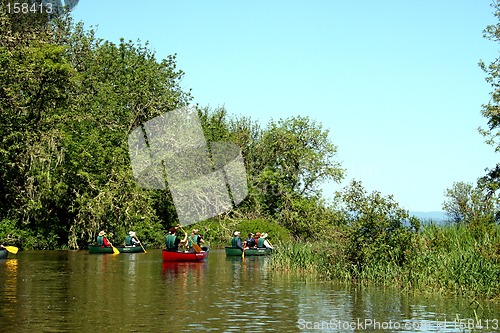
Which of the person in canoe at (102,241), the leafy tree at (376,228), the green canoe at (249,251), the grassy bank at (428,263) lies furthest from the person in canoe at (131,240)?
the leafy tree at (376,228)

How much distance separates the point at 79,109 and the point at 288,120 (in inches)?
661

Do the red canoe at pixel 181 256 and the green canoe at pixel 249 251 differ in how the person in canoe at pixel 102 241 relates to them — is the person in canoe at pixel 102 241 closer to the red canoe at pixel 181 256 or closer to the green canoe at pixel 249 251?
the green canoe at pixel 249 251

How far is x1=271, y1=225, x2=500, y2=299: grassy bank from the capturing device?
20109 mm

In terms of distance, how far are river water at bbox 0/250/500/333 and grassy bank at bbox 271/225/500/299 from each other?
677 millimetres

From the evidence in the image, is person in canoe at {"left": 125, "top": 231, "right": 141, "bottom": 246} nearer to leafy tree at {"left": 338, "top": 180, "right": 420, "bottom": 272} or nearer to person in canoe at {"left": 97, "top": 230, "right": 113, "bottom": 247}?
person in canoe at {"left": 97, "top": 230, "right": 113, "bottom": 247}

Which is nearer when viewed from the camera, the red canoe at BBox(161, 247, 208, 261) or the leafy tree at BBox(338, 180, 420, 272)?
the leafy tree at BBox(338, 180, 420, 272)

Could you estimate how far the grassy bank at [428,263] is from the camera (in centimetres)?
2011

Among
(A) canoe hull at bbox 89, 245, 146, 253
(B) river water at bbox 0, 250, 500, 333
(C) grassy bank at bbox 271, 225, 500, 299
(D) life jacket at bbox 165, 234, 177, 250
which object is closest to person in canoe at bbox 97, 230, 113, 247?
(A) canoe hull at bbox 89, 245, 146, 253

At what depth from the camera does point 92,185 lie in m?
45.5

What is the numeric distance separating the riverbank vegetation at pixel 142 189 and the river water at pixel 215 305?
1.18 meters

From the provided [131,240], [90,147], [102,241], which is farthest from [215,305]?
[90,147]

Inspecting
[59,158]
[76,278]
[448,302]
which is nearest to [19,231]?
[59,158]

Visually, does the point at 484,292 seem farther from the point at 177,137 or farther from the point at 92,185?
the point at 177,137

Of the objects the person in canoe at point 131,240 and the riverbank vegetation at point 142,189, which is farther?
the person in canoe at point 131,240
